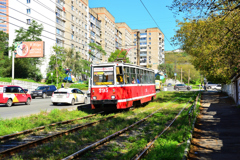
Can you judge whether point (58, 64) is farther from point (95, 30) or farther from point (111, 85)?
point (111, 85)

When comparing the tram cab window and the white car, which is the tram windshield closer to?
the tram cab window

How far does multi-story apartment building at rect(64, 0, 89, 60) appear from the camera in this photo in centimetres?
6600

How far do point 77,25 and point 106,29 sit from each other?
2255cm

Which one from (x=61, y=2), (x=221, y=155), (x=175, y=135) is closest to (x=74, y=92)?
(x=175, y=135)

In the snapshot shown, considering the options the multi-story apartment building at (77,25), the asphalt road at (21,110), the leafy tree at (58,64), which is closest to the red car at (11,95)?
the asphalt road at (21,110)

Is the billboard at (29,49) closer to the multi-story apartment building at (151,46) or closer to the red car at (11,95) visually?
the red car at (11,95)

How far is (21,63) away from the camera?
55719 millimetres

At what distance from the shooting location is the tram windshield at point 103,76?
14812mm

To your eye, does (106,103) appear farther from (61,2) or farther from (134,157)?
(61,2)

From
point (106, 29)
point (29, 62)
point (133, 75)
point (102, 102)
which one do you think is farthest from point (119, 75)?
point (106, 29)

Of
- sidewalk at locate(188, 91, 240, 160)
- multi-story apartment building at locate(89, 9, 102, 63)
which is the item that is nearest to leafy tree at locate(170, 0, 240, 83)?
sidewalk at locate(188, 91, 240, 160)

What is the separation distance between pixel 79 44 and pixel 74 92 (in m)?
52.2

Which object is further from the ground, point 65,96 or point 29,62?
point 29,62

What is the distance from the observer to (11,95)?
68.7 ft
